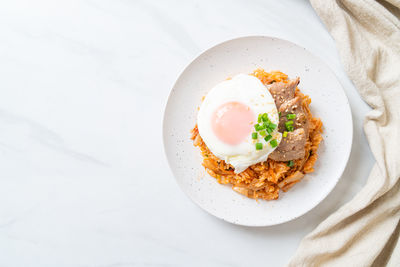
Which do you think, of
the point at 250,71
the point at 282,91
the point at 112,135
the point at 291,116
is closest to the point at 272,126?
the point at 291,116

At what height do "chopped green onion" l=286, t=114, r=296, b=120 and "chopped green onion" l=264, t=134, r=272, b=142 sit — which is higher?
"chopped green onion" l=286, t=114, r=296, b=120

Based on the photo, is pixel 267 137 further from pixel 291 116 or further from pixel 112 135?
pixel 112 135

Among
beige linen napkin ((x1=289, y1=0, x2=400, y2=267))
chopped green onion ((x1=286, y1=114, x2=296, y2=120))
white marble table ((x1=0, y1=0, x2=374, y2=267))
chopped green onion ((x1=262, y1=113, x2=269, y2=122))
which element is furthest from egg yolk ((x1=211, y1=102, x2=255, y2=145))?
beige linen napkin ((x1=289, y1=0, x2=400, y2=267))

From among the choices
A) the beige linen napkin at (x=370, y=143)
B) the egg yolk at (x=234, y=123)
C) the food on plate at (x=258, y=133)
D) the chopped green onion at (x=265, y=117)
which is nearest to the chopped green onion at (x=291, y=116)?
Answer: the food on plate at (x=258, y=133)

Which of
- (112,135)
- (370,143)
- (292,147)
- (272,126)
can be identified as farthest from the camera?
(112,135)

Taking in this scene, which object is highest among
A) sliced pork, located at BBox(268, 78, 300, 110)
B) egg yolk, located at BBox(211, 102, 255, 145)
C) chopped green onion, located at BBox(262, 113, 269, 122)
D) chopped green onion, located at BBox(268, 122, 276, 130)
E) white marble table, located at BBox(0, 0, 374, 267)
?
sliced pork, located at BBox(268, 78, 300, 110)

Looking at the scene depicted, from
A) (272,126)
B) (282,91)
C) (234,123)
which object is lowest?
(234,123)

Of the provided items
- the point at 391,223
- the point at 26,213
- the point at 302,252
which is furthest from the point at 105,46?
the point at 391,223

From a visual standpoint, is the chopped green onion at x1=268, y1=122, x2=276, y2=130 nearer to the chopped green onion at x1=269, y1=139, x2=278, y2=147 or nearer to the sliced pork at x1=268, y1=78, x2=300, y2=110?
the chopped green onion at x1=269, y1=139, x2=278, y2=147

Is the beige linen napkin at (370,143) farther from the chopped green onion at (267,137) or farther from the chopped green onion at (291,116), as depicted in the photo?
the chopped green onion at (267,137)
